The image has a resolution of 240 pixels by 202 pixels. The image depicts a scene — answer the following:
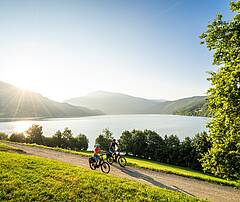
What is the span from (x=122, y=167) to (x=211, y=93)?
42.5 ft

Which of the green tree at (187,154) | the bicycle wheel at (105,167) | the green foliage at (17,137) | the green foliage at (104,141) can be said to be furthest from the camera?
the green foliage at (104,141)

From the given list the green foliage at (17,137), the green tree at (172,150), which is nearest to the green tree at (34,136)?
the green foliage at (17,137)

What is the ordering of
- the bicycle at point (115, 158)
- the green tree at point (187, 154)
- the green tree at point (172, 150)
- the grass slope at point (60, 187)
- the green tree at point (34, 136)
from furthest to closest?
the green tree at point (34, 136) < the green tree at point (172, 150) < the green tree at point (187, 154) < the bicycle at point (115, 158) < the grass slope at point (60, 187)

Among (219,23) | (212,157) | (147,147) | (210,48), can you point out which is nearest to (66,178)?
(212,157)

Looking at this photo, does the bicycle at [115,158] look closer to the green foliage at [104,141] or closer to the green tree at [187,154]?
the green tree at [187,154]

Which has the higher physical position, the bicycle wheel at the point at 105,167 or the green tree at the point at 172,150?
the bicycle wheel at the point at 105,167

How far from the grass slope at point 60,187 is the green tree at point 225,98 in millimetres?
6147

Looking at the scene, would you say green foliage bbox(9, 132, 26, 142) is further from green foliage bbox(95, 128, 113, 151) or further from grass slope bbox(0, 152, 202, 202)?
grass slope bbox(0, 152, 202, 202)

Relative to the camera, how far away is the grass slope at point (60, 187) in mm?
10461

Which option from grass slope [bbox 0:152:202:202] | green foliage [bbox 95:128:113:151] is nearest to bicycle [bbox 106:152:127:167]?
grass slope [bbox 0:152:202:202]

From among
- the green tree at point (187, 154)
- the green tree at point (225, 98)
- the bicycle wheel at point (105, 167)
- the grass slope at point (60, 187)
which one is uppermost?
the green tree at point (225, 98)

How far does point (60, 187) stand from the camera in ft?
37.7

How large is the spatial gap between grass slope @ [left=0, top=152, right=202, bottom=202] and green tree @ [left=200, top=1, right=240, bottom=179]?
6.15 meters

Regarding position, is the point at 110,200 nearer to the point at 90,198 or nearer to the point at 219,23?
the point at 90,198
